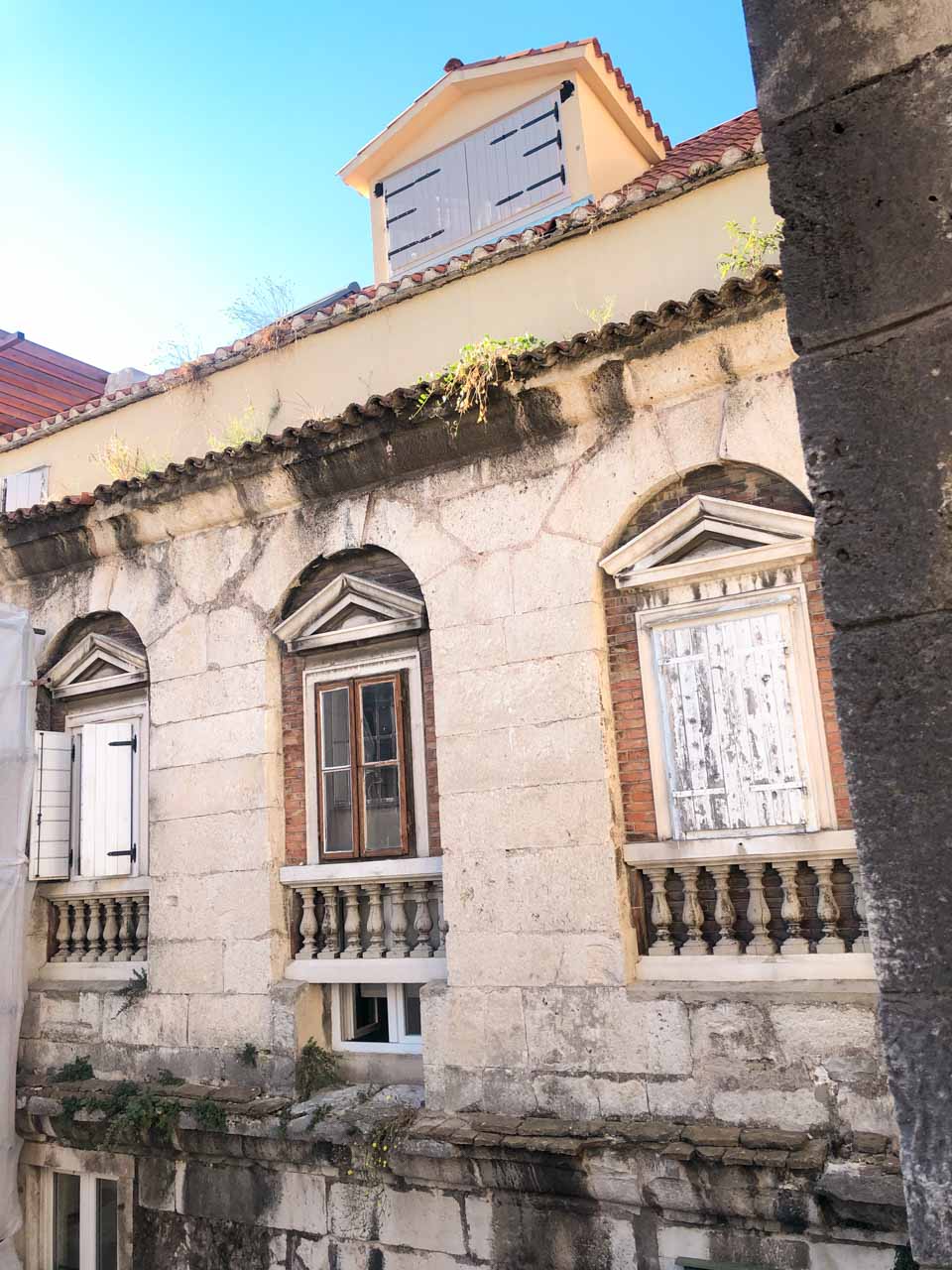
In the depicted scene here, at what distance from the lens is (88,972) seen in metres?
8.64

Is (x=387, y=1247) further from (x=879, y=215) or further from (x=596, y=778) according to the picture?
(x=879, y=215)

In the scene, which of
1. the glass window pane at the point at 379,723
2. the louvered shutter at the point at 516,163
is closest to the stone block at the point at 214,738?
the glass window pane at the point at 379,723

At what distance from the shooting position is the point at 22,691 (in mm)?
8898

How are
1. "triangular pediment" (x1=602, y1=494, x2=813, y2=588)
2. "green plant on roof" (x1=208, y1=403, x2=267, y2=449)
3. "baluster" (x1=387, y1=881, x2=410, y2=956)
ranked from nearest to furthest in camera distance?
"triangular pediment" (x1=602, y1=494, x2=813, y2=588), "baluster" (x1=387, y1=881, x2=410, y2=956), "green plant on roof" (x1=208, y1=403, x2=267, y2=449)

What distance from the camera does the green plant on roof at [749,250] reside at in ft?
24.0

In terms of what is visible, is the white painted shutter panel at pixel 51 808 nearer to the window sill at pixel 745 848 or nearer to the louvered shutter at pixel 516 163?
the window sill at pixel 745 848

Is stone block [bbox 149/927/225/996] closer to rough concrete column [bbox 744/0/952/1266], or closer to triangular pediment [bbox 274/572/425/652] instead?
triangular pediment [bbox 274/572/425/652]

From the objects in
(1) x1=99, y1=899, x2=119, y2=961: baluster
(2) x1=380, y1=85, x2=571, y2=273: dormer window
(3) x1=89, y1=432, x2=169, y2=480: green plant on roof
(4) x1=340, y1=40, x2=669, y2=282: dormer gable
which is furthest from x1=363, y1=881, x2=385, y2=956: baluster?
(2) x1=380, y1=85, x2=571, y2=273: dormer window

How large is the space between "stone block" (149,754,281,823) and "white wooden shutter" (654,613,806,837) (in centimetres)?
312

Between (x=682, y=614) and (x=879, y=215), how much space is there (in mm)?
4559

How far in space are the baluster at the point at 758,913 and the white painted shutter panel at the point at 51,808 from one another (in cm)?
584

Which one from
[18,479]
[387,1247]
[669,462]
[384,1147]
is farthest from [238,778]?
[18,479]

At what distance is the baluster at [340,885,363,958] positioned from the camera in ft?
24.2

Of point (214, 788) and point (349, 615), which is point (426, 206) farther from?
point (214, 788)
